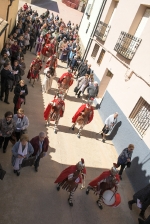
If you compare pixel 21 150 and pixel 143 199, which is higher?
pixel 21 150

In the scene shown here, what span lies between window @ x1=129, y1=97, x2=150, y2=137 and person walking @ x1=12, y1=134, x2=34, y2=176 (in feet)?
13.9

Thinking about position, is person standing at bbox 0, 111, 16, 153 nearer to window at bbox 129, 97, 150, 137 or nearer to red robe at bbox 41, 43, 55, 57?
window at bbox 129, 97, 150, 137

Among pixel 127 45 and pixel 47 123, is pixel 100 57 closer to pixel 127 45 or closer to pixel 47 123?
pixel 127 45

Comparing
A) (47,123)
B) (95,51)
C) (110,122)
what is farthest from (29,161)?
(95,51)

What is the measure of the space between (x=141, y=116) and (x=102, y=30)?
7775mm

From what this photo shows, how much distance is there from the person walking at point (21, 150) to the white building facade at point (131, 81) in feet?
13.0

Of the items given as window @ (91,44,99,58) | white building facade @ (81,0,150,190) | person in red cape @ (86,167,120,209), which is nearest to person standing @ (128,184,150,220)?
white building facade @ (81,0,150,190)

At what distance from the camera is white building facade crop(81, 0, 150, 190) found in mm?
7379

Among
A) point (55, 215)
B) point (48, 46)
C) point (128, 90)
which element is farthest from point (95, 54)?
point (55, 215)

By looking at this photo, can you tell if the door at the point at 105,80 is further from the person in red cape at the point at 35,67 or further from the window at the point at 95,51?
the person in red cape at the point at 35,67

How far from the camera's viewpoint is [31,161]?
5.54m

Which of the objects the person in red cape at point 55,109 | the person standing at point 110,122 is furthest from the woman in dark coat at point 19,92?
the person standing at point 110,122

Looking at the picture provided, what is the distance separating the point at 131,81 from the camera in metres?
8.66

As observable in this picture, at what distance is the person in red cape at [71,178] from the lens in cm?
524
